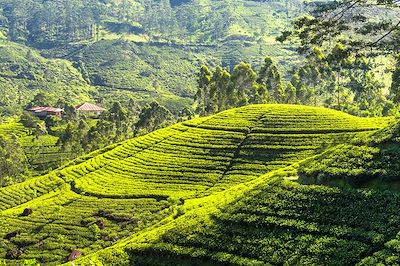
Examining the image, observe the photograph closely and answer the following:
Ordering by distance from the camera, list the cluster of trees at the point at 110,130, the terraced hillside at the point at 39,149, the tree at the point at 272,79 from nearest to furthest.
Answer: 1. the tree at the point at 272,79
2. the cluster of trees at the point at 110,130
3. the terraced hillside at the point at 39,149

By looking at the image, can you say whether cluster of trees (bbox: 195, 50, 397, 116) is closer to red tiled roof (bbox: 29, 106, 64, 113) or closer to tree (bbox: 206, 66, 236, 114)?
tree (bbox: 206, 66, 236, 114)

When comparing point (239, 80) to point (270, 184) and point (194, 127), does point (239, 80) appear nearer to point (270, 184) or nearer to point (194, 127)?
point (194, 127)

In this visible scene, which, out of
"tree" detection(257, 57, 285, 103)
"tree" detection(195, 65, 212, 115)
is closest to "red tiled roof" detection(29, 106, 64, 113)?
"tree" detection(195, 65, 212, 115)

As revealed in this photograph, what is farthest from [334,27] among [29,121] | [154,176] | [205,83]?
[29,121]

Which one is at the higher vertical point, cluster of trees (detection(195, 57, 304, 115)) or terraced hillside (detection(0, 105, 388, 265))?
cluster of trees (detection(195, 57, 304, 115))

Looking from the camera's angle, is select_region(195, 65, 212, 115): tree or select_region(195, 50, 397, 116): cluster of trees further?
select_region(195, 65, 212, 115): tree

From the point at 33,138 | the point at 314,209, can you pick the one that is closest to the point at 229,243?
the point at 314,209

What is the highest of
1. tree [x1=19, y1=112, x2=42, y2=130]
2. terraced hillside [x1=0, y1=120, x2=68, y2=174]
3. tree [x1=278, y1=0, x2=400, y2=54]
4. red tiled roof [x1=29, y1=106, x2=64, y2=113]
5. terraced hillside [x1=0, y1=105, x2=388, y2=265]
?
tree [x1=278, y1=0, x2=400, y2=54]

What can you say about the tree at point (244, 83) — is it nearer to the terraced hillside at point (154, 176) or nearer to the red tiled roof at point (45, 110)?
the terraced hillside at point (154, 176)

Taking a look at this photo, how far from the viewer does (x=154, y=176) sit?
184ft

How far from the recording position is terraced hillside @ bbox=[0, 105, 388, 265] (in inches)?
1816

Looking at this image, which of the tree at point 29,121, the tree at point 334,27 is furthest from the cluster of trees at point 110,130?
the tree at point 334,27

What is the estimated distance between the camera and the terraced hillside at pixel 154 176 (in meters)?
46.1

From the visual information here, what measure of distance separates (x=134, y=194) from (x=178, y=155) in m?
9.29
